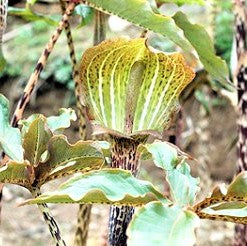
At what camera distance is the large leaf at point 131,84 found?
68 centimetres

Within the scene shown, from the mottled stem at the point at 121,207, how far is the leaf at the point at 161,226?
0.15 meters

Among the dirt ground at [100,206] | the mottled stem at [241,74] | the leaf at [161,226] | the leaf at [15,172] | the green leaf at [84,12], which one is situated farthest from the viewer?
the dirt ground at [100,206]

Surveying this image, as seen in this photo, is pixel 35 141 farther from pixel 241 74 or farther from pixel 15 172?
pixel 241 74

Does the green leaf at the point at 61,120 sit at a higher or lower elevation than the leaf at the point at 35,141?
lower

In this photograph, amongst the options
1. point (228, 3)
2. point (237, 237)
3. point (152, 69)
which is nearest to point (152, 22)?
point (152, 69)

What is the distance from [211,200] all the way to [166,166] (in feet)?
0.20

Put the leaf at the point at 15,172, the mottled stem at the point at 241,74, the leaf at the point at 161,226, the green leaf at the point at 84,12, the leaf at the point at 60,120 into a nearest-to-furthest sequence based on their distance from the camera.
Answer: the leaf at the point at 161,226 < the leaf at the point at 15,172 < the leaf at the point at 60,120 < the green leaf at the point at 84,12 < the mottled stem at the point at 241,74

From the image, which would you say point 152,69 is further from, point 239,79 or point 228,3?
point 228,3

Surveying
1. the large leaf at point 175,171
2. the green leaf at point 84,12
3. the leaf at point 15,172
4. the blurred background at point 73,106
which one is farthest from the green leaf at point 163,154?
the blurred background at point 73,106

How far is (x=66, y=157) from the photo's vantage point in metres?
0.67

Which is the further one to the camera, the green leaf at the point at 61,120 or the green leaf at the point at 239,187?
the green leaf at the point at 61,120

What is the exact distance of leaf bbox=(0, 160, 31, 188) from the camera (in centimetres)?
62

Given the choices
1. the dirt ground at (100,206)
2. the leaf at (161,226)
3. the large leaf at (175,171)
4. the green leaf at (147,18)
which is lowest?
the dirt ground at (100,206)

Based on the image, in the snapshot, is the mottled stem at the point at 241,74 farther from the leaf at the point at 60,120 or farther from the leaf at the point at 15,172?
the leaf at the point at 15,172
